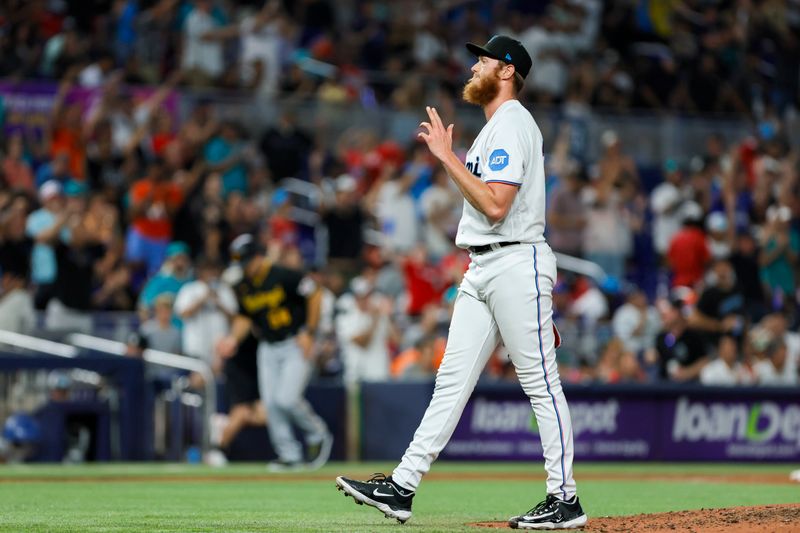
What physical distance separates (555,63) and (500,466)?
28.0ft

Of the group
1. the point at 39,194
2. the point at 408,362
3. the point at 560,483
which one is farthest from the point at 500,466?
the point at 560,483

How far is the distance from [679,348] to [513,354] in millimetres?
10490

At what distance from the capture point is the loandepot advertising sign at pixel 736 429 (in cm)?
1678

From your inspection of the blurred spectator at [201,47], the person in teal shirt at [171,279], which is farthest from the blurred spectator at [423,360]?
the blurred spectator at [201,47]

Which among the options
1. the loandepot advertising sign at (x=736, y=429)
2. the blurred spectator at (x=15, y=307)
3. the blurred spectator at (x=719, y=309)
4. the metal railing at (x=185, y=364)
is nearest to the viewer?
the blurred spectator at (x=15, y=307)

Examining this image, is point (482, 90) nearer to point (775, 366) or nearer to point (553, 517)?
point (553, 517)

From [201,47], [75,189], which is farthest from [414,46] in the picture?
[75,189]

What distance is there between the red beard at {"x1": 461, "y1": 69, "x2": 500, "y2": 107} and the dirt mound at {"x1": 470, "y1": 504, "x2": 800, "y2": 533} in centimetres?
213

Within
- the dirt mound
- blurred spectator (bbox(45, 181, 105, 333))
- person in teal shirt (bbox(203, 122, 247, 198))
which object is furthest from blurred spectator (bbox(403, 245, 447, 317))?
the dirt mound

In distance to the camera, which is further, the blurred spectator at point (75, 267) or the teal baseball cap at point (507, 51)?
the blurred spectator at point (75, 267)

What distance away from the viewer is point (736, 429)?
1689cm

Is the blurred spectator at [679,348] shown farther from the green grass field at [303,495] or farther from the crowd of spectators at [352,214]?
the green grass field at [303,495]

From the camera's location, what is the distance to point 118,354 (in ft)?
50.8

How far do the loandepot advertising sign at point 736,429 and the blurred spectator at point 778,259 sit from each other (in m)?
3.30
